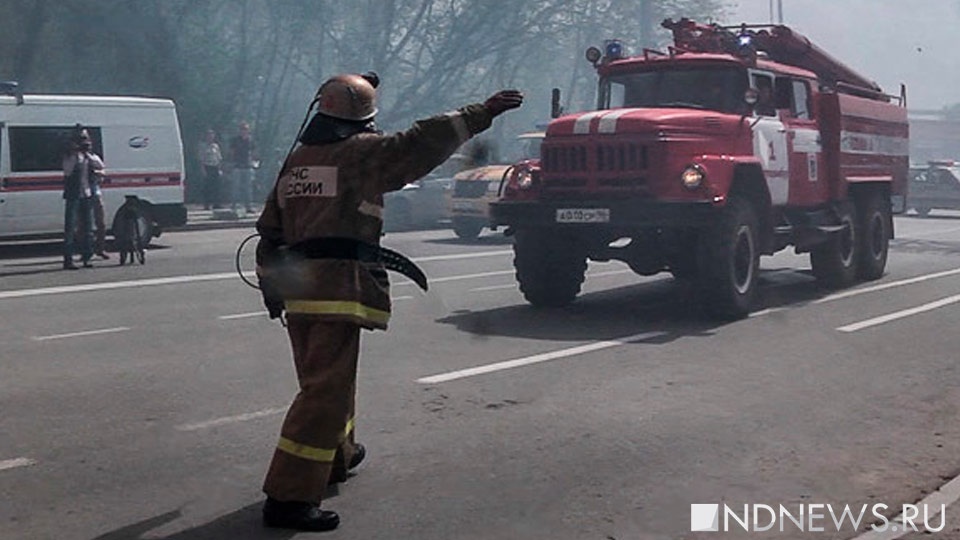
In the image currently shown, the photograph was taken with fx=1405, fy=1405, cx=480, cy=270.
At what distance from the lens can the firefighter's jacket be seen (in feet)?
18.8

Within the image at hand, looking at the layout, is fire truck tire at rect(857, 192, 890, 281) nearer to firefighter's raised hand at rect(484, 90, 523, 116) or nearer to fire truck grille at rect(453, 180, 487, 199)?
fire truck grille at rect(453, 180, 487, 199)

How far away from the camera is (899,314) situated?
43.2 ft

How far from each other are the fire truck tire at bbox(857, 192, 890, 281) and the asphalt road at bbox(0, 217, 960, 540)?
1.87 meters

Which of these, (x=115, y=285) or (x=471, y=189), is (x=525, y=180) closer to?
(x=115, y=285)

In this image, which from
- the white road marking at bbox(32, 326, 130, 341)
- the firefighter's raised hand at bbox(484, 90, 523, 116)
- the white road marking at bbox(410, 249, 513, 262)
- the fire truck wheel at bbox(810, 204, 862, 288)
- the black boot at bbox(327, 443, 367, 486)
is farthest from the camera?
the white road marking at bbox(410, 249, 513, 262)

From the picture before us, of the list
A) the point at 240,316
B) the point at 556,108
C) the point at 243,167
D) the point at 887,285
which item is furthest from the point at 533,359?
the point at 243,167

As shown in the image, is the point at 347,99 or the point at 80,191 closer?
the point at 347,99

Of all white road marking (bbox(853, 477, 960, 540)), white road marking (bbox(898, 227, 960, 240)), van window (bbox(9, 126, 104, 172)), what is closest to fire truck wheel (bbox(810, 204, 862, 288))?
white road marking (bbox(853, 477, 960, 540))

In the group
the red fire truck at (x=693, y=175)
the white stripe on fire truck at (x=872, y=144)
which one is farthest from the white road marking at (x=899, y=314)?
the white stripe on fire truck at (x=872, y=144)

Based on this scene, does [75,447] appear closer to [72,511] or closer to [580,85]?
[72,511]

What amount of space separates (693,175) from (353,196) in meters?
6.68

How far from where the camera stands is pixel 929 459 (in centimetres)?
734

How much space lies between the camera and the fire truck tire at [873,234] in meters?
16.3

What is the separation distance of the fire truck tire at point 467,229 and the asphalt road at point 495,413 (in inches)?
363
